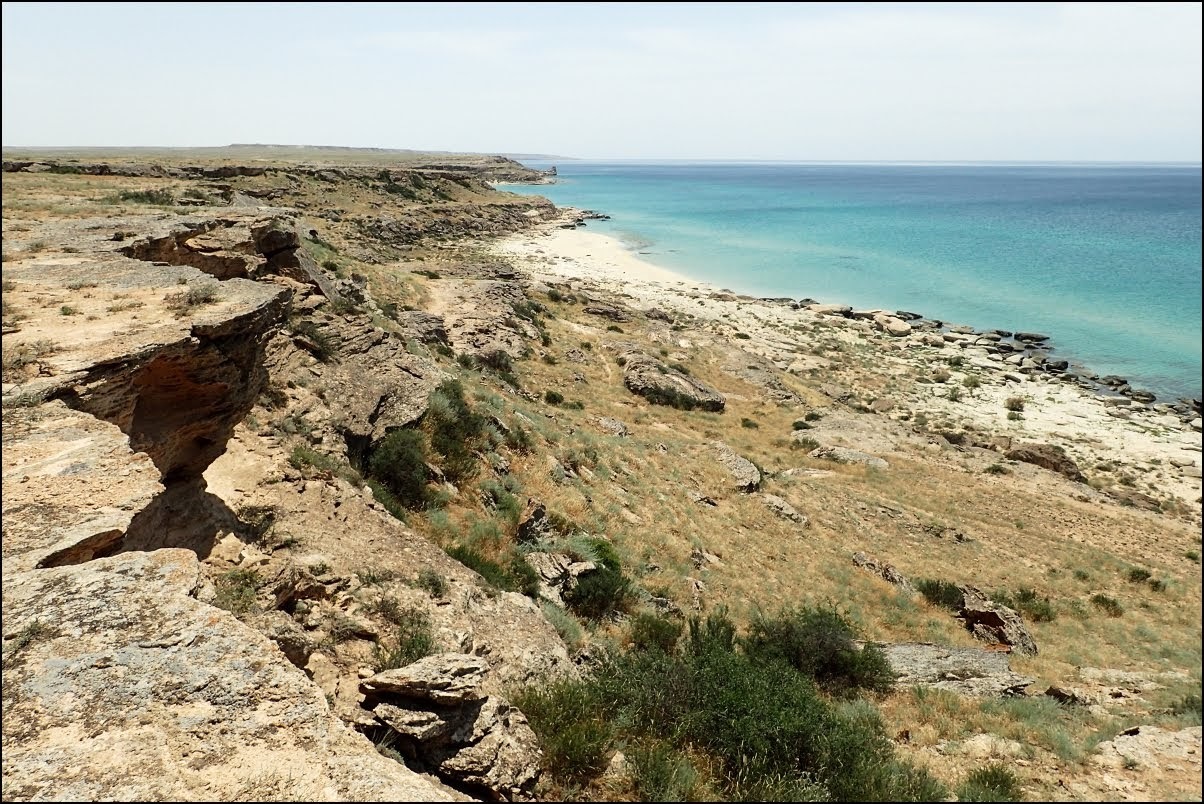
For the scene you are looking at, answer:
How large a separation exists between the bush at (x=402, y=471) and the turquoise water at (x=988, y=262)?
42.6 m

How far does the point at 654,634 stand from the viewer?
10.3 metres

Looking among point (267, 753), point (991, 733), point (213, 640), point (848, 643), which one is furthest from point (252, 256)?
point (991, 733)

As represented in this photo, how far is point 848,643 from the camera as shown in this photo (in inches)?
436

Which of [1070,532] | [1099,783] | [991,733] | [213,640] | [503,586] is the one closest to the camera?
[213,640]

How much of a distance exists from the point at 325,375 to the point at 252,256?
4010mm

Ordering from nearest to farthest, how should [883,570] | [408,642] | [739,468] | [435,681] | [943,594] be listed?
[435,681] → [408,642] → [943,594] → [883,570] → [739,468]

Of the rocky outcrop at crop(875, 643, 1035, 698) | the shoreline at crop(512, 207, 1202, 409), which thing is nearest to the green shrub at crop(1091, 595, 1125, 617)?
the rocky outcrop at crop(875, 643, 1035, 698)

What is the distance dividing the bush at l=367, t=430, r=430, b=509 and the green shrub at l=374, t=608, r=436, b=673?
4.23m

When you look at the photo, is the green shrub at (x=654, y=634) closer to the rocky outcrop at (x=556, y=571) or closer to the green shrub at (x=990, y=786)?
the rocky outcrop at (x=556, y=571)

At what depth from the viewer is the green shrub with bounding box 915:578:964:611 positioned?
14844mm

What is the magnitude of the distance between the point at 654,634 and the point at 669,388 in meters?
18.7

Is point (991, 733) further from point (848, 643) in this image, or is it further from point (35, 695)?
point (35, 695)

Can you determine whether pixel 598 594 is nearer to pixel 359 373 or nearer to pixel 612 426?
pixel 359 373

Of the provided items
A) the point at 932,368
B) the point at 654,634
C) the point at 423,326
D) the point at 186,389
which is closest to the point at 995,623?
the point at 654,634
